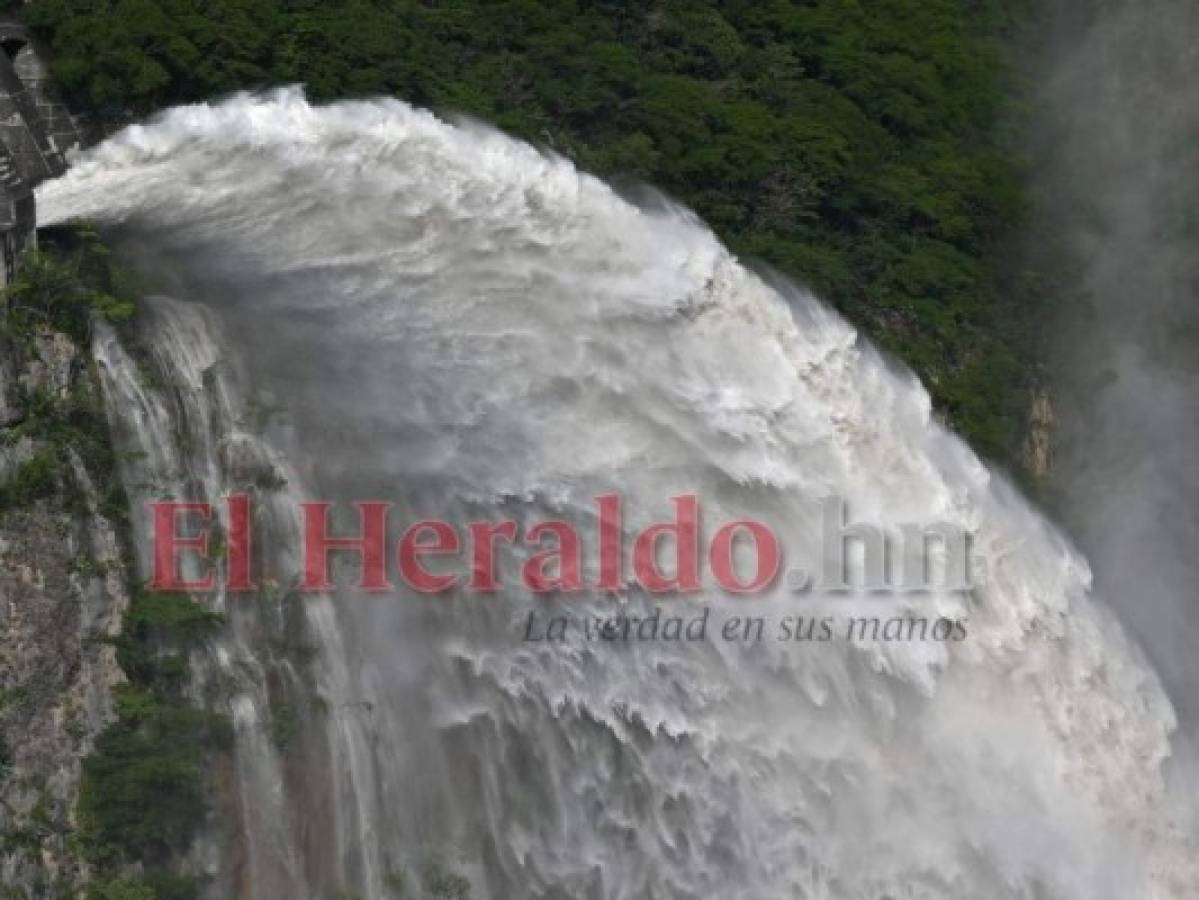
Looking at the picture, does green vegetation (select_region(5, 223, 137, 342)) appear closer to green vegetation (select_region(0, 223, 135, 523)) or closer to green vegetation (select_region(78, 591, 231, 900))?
green vegetation (select_region(0, 223, 135, 523))

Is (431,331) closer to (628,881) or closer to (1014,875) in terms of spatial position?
(628,881)

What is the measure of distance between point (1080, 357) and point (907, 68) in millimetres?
5244

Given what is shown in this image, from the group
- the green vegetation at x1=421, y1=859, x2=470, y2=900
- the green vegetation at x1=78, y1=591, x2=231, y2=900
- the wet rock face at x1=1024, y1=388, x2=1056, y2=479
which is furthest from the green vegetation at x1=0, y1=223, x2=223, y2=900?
the wet rock face at x1=1024, y1=388, x2=1056, y2=479

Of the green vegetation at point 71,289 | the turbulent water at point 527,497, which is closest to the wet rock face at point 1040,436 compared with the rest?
the turbulent water at point 527,497

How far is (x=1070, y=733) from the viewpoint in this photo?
28.1 meters

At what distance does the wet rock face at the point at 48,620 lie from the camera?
72.0 feet

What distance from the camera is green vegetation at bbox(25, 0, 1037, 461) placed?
1091 inches

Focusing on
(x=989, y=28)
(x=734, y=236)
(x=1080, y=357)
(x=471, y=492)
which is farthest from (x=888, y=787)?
(x=989, y=28)

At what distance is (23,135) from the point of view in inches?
947

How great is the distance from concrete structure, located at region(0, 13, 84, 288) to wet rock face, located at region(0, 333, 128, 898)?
1.13 meters

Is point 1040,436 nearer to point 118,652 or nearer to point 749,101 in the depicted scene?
point 749,101

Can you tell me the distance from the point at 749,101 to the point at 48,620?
49.4 feet

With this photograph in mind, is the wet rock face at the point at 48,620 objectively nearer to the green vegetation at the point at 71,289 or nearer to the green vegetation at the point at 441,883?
the green vegetation at the point at 71,289

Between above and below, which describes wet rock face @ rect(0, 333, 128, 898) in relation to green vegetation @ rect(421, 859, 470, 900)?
above
